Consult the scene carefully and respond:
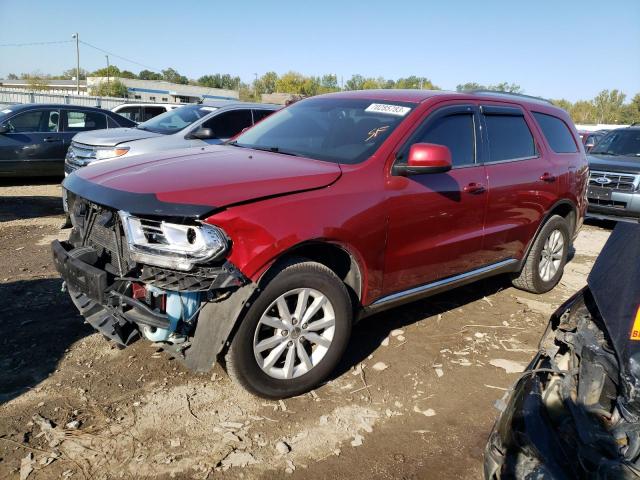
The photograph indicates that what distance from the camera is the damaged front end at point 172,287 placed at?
2676 millimetres

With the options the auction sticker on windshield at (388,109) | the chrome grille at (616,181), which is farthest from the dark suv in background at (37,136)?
the chrome grille at (616,181)

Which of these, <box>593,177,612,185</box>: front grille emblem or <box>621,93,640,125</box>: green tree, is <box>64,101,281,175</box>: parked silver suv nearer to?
<box>593,177,612,185</box>: front grille emblem

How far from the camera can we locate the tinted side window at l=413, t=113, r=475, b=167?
381 centimetres

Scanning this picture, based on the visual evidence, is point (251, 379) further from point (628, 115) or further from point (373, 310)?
point (628, 115)

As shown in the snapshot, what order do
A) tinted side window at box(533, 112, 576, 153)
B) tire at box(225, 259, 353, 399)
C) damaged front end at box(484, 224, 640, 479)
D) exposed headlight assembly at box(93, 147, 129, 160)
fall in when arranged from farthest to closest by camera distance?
exposed headlight assembly at box(93, 147, 129, 160), tinted side window at box(533, 112, 576, 153), tire at box(225, 259, 353, 399), damaged front end at box(484, 224, 640, 479)

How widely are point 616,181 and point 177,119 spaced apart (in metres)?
7.83

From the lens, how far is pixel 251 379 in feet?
9.68

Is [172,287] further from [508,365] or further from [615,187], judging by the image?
[615,187]

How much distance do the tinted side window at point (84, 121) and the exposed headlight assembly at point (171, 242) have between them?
8759 mm

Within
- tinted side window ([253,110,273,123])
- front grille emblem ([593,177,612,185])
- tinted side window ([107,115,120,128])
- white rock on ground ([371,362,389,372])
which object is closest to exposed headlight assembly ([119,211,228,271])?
white rock on ground ([371,362,389,372])

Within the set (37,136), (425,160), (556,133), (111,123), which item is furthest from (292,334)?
(111,123)

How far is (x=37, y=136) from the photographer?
386 inches

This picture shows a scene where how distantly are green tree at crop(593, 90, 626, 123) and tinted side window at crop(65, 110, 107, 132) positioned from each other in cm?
7291

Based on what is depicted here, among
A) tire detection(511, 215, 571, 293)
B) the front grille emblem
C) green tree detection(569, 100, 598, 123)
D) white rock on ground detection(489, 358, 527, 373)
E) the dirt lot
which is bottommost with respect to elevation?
white rock on ground detection(489, 358, 527, 373)
